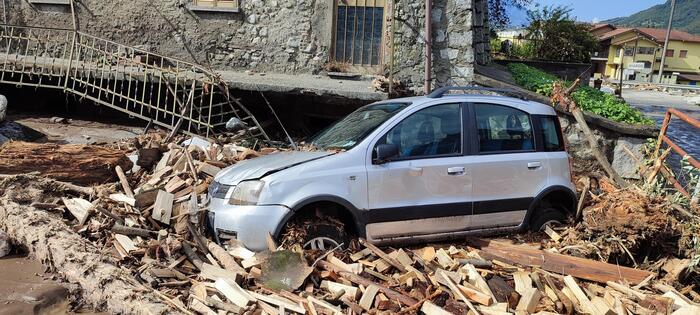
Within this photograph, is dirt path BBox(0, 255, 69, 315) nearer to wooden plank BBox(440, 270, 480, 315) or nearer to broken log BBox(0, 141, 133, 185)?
broken log BBox(0, 141, 133, 185)


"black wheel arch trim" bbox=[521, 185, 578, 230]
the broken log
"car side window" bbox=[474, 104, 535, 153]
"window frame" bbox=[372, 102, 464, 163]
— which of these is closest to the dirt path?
the broken log

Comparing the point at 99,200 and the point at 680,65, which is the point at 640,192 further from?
the point at 680,65

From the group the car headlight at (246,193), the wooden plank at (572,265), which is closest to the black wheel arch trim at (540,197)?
the wooden plank at (572,265)

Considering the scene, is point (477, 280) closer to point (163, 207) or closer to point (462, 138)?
point (462, 138)

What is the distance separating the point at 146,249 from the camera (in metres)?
5.28

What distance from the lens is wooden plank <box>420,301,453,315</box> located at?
4172 mm

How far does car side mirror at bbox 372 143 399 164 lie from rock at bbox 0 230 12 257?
362 cm

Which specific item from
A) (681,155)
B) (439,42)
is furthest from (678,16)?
(681,155)

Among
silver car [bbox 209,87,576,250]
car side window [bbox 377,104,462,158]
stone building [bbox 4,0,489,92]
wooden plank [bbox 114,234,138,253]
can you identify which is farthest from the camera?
stone building [bbox 4,0,489,92]

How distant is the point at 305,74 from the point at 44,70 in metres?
4.91

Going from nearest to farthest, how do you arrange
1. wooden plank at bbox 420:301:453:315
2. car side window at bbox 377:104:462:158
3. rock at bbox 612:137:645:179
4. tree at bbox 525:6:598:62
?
wooden plank at bbox 420:301:453:315 → car side window at bbox 377:104:462:158 → rock at bbox 612:137:645:179 → tree at bbox 525:6:598:62

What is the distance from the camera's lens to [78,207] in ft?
20.3

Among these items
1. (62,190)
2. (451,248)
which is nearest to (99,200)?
(62,190)

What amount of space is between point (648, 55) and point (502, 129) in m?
61.0
